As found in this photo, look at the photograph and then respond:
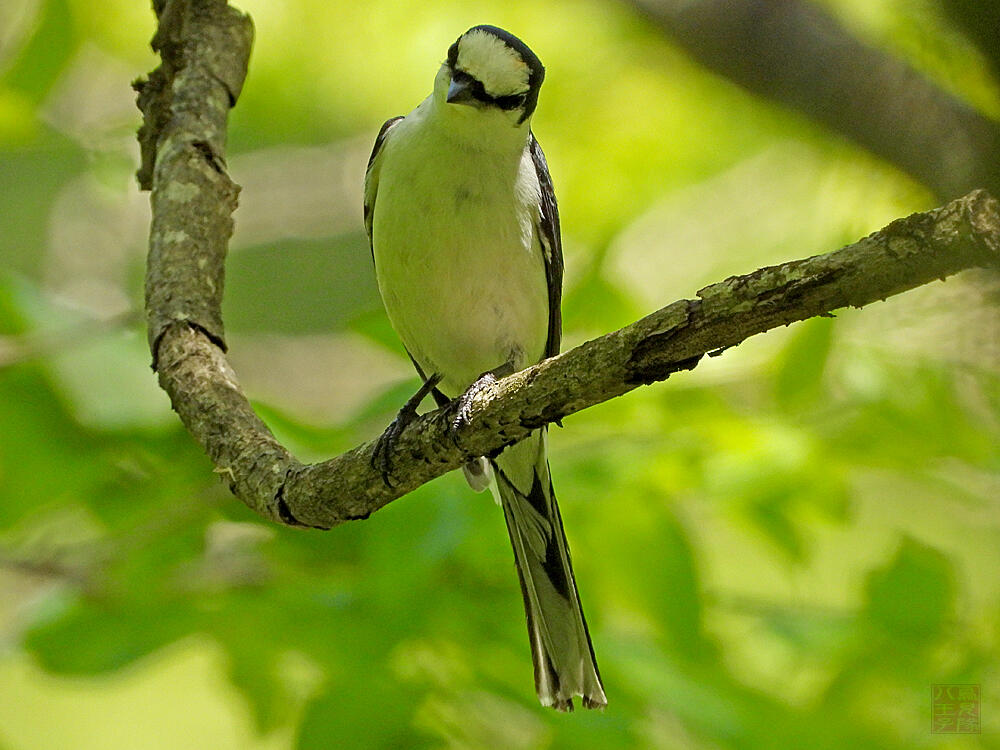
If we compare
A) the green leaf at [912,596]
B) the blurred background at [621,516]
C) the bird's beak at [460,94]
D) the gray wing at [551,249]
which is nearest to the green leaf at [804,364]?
the blurred background at [621,516]

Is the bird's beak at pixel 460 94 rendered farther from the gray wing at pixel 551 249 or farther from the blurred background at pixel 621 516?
the blurred background at pixel 621 516

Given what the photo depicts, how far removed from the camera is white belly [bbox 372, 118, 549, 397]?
3.15m

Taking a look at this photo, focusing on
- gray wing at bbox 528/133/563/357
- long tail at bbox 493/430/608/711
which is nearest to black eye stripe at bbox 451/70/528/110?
gray wing at bbox 528/133/563/357

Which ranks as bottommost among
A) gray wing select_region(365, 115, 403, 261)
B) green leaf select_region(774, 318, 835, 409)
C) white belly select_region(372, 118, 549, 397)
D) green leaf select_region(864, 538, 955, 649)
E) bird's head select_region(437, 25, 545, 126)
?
green leaf select_region(864, 538, 955, 649)

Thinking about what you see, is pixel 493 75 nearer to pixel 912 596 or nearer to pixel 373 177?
pixel 373 177

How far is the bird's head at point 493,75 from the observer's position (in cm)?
310

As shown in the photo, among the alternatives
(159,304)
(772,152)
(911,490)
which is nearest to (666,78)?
(772,152)

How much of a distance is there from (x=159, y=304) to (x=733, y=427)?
1.78 m

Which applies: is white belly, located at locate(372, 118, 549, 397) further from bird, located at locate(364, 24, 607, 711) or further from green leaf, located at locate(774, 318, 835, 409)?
green leaf, located at locate(774, 318, 835, 409)

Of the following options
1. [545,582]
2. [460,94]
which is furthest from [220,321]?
[545,582]

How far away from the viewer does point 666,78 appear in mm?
6340

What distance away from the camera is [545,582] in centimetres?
313

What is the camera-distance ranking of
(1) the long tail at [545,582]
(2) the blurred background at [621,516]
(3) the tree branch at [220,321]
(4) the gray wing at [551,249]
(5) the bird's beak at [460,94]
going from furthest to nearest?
(4) the gray wing at [551,249]
(5) the bird's beak at [460,94]
(1) the long tail at [545,582]
(2) the blurred background at [621,516]
(3) the tree branch at [220,321]

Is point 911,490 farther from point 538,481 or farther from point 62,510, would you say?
point 62,510
